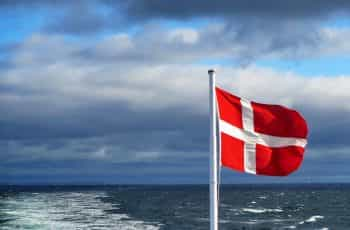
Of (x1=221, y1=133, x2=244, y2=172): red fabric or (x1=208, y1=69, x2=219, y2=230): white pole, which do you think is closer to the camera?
(x1=208, y1=69, x2=219, y2=230): white pole

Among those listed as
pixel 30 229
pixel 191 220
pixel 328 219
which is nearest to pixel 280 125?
pixel 30 229

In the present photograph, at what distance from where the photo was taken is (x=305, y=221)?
75625 millimetres

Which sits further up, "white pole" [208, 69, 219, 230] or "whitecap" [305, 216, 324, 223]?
"white pole" [208, 69, 219, 230]

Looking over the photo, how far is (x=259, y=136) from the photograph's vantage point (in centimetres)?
1188

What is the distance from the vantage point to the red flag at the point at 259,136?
11688mm

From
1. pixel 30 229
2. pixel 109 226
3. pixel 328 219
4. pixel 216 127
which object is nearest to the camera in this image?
pixel 216 127

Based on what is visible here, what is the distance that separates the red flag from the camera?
11.7 meters

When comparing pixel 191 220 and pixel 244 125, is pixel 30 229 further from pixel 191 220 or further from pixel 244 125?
pixel 244 125

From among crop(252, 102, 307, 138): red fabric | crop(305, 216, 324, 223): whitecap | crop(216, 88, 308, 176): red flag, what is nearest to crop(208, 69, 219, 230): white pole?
crop(216, 88, 308, 176): red flag

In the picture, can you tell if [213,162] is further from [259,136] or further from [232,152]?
[259,136]

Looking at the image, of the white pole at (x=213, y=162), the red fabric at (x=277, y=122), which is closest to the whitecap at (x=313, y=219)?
the red fabric at (x=277, y=122)

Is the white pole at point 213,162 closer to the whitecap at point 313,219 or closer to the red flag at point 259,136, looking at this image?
the red flag at point 259,136

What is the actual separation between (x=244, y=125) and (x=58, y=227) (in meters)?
50.2

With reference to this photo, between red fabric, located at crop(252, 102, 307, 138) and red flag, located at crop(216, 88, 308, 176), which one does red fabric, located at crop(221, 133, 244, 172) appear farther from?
red fabric, located at crop(252, 102, 307, 138)
